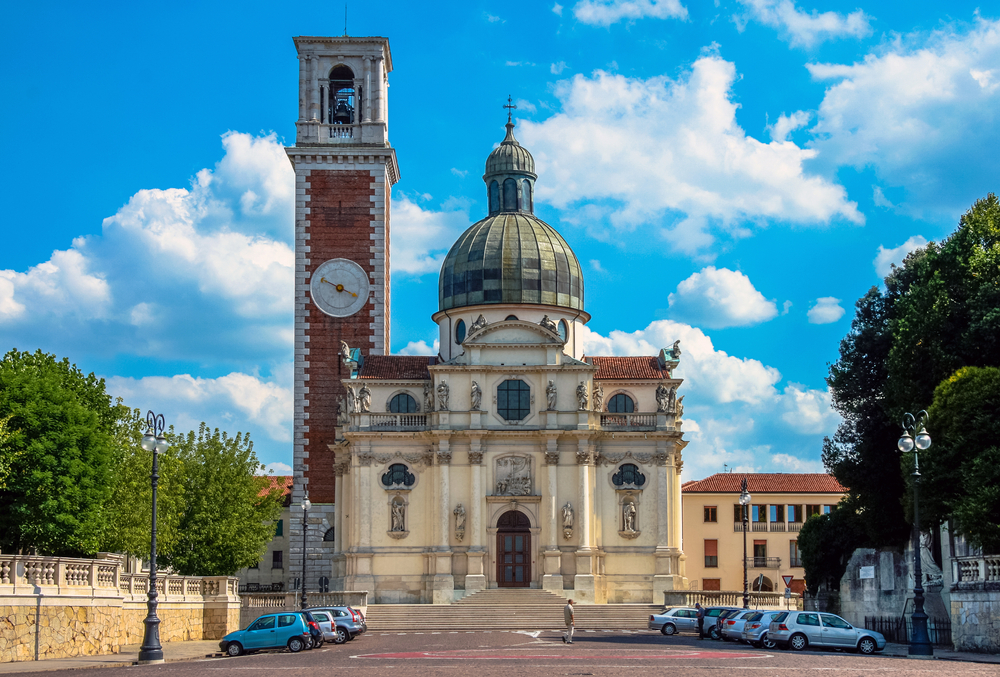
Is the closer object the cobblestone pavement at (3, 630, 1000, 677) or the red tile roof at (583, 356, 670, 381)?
the cobblestone pavement at (3, 630, 1000, 677)

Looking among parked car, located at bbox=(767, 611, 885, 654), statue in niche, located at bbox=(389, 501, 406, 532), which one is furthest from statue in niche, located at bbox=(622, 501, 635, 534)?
parked car, located at bbox=(767, 611, 885, 654)

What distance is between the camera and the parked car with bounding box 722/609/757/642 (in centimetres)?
4100

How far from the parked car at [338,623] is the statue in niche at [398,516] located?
49.9 ft

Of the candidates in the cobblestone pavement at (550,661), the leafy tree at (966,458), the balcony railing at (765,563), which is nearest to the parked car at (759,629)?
the cobblestone pavement at (550,661)

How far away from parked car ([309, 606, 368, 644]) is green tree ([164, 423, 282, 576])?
58.7 feet

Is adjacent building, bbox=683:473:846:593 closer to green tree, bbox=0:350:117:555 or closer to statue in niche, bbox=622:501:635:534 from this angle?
statue in niche, bbox=622:501:635:534

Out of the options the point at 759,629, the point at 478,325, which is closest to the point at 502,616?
the point at 478,325

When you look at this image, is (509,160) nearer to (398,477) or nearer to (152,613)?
(398,477)

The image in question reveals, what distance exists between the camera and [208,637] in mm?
44969

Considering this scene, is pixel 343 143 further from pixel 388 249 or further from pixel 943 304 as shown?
pixel 943 304

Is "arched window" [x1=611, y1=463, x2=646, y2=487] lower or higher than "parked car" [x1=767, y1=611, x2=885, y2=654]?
higher

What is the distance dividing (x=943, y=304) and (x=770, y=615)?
13.9m

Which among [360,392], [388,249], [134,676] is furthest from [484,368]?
[134,676]

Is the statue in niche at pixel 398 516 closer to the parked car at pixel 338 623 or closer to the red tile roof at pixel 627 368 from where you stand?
the red tile roof at pixel 627 368
